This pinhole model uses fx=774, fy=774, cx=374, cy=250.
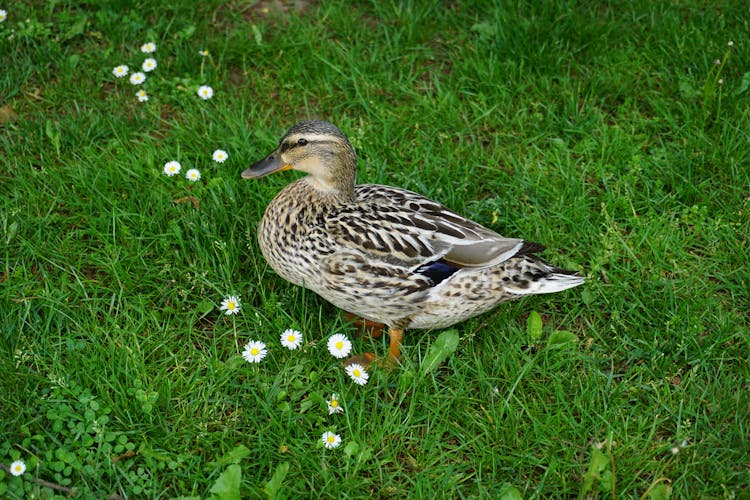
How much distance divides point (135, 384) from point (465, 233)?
5.38ft

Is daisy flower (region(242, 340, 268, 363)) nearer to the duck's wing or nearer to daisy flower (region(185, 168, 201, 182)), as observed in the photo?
the duck's wing

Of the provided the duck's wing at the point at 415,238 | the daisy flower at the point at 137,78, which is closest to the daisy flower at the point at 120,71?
the daisy flower at the point at 137,78

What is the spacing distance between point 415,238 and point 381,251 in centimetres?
17

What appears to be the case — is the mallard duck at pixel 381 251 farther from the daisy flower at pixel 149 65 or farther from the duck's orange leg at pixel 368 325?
the daisy flower at pixel 149 65

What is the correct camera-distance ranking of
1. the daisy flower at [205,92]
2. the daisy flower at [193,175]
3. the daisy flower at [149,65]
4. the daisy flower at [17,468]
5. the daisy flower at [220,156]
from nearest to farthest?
1. the daisy flower at [17,468]
2. the daisy flower at [193,175]
3. the daisy flower at [220,156]
4. the daisy flower at [205,92]
5. the daisy flower at [149,65]

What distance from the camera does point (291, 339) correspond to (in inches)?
143

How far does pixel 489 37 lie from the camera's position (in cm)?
510

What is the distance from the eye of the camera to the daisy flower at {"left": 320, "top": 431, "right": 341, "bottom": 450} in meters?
3.26

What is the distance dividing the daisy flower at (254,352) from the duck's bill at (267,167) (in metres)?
0.82

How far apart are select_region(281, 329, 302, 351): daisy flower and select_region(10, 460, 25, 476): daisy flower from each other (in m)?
1.19

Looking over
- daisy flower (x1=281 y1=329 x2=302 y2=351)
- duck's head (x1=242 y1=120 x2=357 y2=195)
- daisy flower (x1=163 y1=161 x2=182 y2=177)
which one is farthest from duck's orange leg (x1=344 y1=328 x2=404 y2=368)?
daisy flower (x1=163 y1=161 x2=182 y2=177)

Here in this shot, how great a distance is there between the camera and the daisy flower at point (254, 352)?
3.57 meters

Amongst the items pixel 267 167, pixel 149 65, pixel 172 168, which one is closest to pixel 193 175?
pixel 172 168

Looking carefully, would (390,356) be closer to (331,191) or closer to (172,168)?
(331,191)
